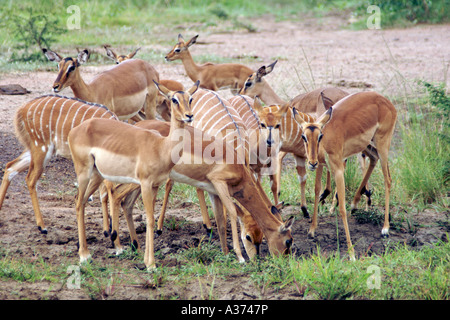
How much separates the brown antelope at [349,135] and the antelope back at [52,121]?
1915 millimetres

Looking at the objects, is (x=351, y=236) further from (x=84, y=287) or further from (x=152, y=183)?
(x=84, y=287)

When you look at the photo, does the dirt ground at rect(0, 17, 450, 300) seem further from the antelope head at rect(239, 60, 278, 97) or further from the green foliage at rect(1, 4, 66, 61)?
the green foliage at rect(1, 4, 66, 61)

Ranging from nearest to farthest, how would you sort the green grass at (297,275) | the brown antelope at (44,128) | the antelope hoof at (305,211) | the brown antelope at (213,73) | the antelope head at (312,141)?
1. the green grass at (297,275)
2. the antelope head at (312,141)
3. the brown antelope at (44,128)
4. the antelope hoof at (305,211)
5. the brown antelope at (213,73)

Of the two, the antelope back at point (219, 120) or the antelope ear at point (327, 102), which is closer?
the antelope back at point (219, 120)

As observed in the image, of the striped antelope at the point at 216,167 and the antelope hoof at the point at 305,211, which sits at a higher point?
the striped antelope at the point at 216,167

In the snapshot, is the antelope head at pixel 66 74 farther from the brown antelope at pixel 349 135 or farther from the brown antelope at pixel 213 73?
the brown antelope at pixel 213 73

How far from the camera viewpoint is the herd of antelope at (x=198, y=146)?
5.11 metres

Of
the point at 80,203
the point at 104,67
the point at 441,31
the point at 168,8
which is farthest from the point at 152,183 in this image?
the point at 168,8

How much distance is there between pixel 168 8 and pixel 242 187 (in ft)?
44.2

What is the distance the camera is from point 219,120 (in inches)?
252

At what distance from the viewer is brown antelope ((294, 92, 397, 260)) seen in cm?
559

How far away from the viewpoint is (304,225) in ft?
21.3

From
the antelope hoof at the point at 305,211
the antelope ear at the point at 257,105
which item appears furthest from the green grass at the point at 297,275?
the antelope ear at the point at 257,105

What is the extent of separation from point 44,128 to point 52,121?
0.32 ft
